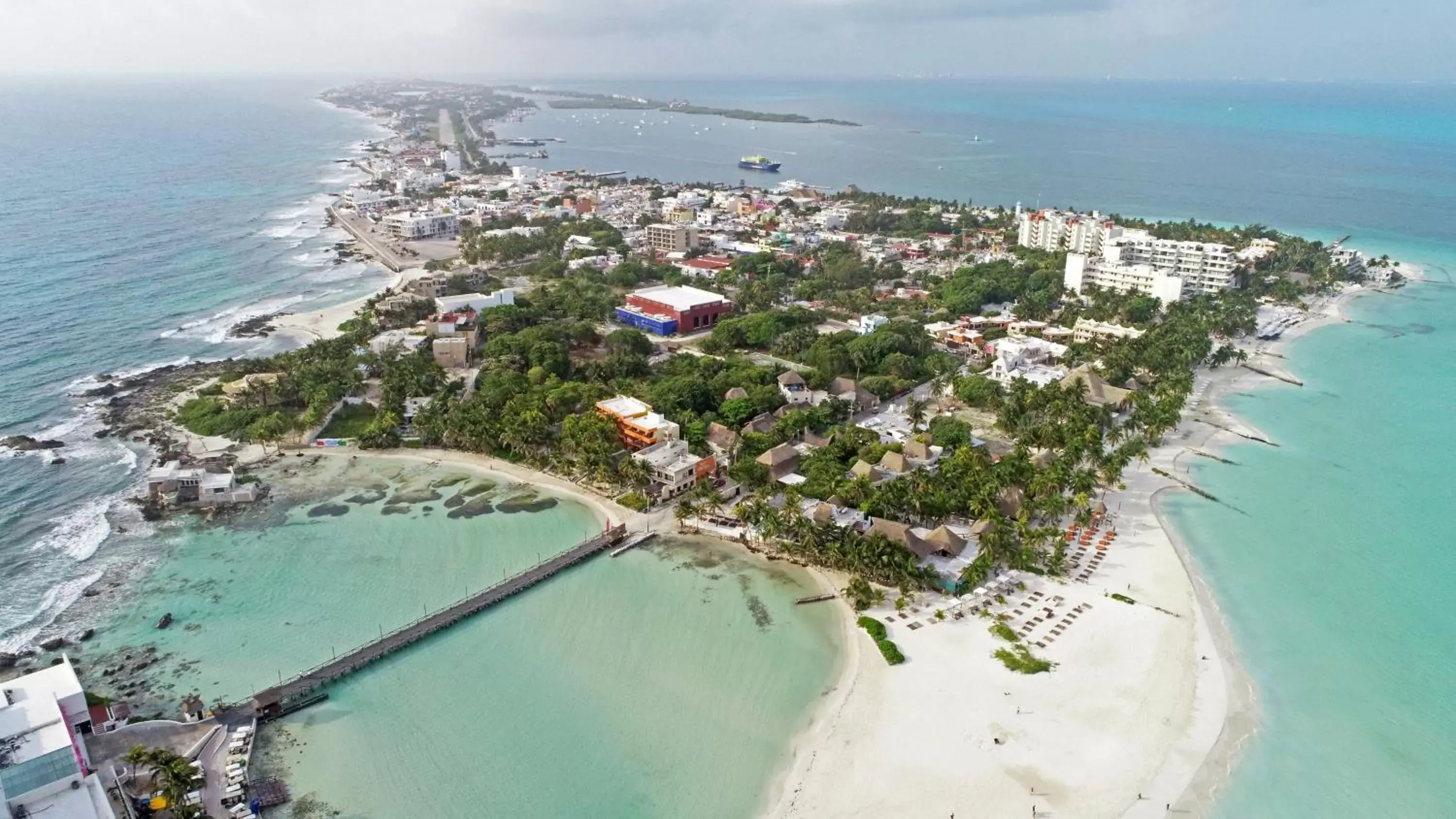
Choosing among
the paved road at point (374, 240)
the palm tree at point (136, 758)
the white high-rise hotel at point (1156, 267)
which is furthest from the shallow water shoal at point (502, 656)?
the paved road at point (374, 240)

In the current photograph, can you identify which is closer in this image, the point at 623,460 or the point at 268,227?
the point at 623,460

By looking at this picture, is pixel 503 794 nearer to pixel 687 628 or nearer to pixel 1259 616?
pixel 687 628

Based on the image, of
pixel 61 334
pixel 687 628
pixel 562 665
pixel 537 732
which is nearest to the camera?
pixel 537 732

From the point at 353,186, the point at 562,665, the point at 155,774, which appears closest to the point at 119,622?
the point at 155,774

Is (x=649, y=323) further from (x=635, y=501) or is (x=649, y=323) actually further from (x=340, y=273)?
(x=340, y=273)

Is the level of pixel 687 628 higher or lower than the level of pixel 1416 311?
lower

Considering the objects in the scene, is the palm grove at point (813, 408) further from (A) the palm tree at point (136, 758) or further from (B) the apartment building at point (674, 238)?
(B) the apartment building at point (674, 238)
